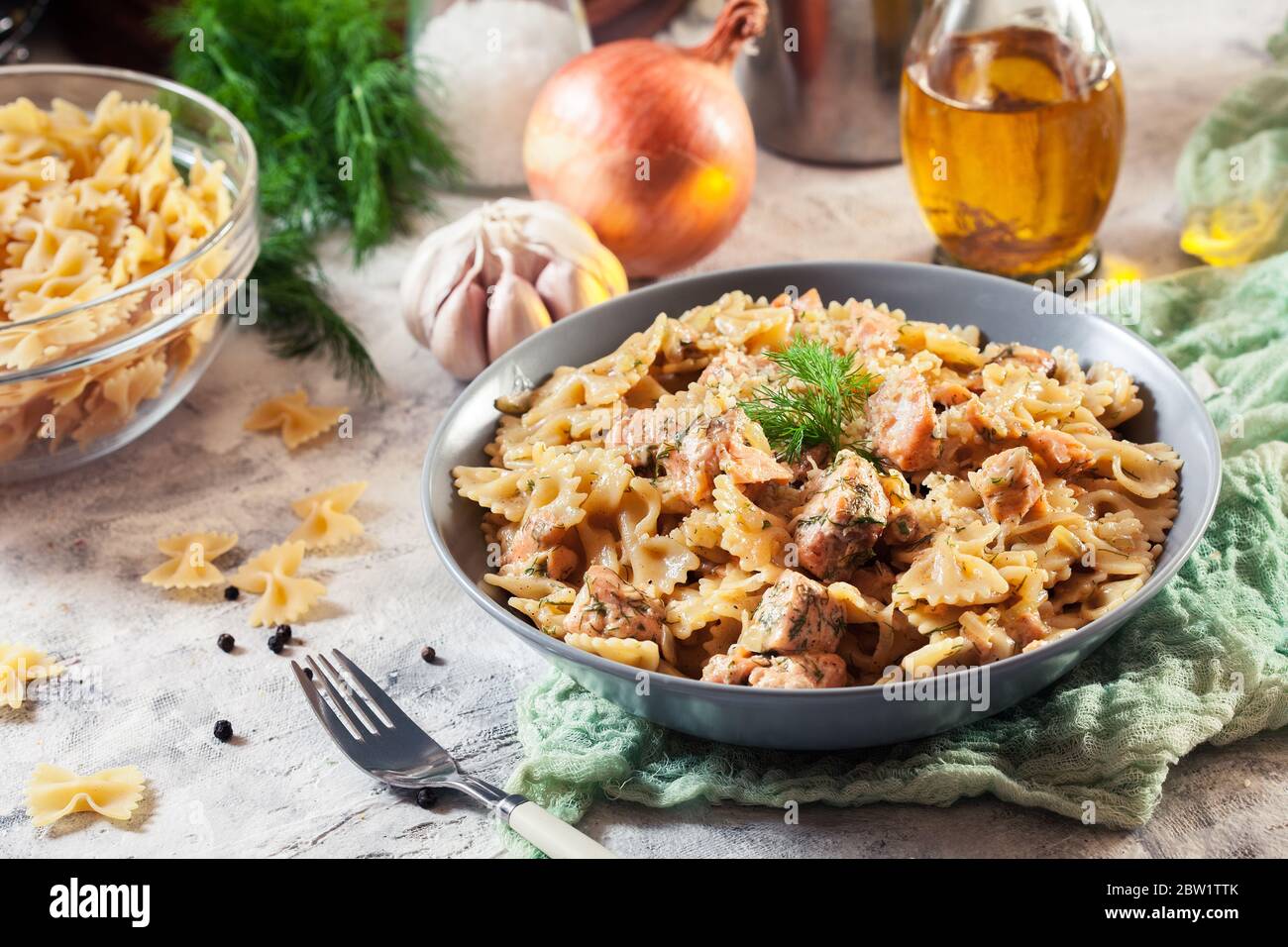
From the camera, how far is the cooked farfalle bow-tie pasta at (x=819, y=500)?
8.59ft

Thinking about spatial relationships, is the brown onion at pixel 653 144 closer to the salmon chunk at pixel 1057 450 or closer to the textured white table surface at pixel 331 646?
the textured white table surface at pixel 331 646

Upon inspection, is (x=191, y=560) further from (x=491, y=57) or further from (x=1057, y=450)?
(x=491, y=57)

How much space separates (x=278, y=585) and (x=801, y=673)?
1.49 m

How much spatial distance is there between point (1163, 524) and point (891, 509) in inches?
24.0

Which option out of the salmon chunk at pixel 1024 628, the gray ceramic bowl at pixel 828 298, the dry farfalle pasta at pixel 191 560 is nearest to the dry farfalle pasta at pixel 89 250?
the dry farfalle pasta at pixel 191 560

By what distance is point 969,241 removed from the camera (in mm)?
4152

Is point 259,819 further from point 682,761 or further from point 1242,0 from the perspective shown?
point 1242,0

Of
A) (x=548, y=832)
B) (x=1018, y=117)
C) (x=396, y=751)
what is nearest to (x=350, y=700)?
(x=396, y=751)

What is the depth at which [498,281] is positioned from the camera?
3943mm

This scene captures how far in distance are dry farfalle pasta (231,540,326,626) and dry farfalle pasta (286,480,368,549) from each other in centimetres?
7

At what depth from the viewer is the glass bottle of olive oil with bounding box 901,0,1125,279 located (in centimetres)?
386

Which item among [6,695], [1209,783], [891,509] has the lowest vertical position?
[6,695]

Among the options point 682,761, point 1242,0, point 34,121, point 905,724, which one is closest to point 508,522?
point 682,761

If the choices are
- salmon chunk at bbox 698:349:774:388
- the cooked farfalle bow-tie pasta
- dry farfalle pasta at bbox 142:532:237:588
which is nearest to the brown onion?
the cooked farfalle bow-tie pasta
